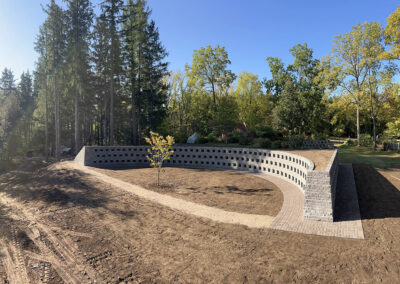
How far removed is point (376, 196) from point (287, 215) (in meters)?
5.65

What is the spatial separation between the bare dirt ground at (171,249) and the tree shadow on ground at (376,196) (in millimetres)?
74

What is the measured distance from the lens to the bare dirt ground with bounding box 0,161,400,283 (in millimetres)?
6191

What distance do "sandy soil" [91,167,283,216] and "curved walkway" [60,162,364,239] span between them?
19.1 inches

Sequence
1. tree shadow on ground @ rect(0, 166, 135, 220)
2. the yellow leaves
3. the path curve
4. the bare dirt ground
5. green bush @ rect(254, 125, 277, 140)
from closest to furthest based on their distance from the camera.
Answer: the bare dirt ground, the path curve, tree shadow on ground @ rect(0, 166, 135, 220), the yellow leaves, green bush @ rect(254, 125, 277, 140)

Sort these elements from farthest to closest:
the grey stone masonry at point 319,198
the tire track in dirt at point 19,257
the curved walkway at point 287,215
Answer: the grey stone masonry at point 319,198 → the curved walkway at point 287,215 → the tire track in dirt at point 19,257

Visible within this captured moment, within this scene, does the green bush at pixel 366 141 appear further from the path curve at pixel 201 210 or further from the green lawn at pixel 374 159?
the path curve at pixel 201 210

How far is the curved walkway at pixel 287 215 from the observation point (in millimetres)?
8703

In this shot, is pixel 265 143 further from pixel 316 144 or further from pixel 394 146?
pixel 394 146

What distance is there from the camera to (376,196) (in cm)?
1222

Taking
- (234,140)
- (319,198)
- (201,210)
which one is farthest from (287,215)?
(234,140)

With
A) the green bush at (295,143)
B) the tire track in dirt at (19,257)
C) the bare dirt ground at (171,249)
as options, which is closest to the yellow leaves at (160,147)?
the bare dirt ground at (171,249)

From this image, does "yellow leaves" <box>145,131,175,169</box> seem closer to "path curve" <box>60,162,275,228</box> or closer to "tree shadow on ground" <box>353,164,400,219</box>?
"path curve" <box>60,162,275,228</box>

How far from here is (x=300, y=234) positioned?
8367mm

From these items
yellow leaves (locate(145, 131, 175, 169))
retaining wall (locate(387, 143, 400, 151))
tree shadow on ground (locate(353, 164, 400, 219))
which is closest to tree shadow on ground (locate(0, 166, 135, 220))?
yellow leaves (locate(145, 131, 175, 169))
